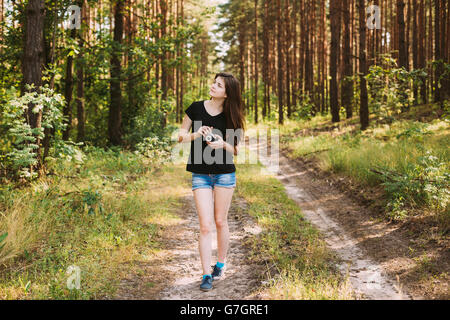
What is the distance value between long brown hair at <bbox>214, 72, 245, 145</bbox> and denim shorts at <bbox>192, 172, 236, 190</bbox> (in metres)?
0.43

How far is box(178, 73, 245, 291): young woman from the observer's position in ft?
12.8

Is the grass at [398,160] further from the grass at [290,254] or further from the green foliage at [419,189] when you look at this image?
the grass at [290,254]

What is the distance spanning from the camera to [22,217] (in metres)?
5.04

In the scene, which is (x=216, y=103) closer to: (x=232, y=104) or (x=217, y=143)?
(x=232, y=104)

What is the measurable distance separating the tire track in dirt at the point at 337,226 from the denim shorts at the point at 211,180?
5.38ft

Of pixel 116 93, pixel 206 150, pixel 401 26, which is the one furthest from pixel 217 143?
pixel 401 26

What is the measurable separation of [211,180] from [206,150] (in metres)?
0.35

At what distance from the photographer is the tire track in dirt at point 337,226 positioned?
12.8ft

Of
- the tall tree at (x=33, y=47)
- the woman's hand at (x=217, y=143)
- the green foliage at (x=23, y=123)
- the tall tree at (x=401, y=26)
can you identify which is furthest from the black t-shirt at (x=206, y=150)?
the tall tree at (x=401, y=26)

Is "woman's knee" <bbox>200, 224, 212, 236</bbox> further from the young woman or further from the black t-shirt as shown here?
the black t-shirt

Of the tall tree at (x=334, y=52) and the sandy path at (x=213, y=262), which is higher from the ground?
the tall tree at (x=334, y=52)

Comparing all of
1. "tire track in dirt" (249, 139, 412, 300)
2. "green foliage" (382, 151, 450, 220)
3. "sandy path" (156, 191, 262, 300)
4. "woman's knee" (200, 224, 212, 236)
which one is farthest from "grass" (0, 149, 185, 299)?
"green foliage" (382, 151, 450, 220)
